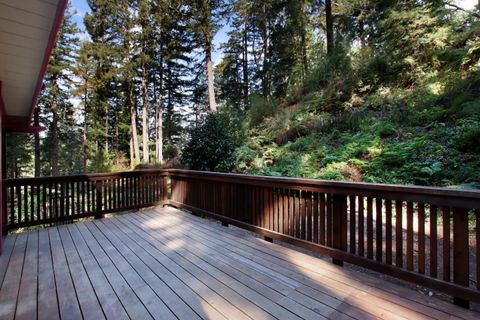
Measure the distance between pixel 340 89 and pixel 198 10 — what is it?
23.0 ft

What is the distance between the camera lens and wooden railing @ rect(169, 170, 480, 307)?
1.88m

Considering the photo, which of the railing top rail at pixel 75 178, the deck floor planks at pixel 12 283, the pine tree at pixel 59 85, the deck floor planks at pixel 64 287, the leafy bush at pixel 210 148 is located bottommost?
the deck floor planks at pixel 12 283

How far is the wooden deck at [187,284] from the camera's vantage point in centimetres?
189

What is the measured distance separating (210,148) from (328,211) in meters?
4.19

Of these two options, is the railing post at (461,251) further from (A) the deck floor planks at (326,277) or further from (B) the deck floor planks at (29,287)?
(B) the deck floor planks at (29,287)

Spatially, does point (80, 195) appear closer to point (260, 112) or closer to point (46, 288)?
point (46, 288)

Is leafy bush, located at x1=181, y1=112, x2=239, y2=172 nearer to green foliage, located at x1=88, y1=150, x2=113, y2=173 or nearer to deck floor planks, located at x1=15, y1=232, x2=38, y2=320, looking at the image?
deck floor planks, located at x1=15, y1=232, x2=38, y2=320

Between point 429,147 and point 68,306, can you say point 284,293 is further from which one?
point 429,147

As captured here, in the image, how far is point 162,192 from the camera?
5582mm

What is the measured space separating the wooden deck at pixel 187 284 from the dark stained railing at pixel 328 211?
21 centimetres

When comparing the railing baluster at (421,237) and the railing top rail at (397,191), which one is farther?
the railing baluster at (421,237)

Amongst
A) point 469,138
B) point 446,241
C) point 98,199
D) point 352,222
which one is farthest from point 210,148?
point 469,138

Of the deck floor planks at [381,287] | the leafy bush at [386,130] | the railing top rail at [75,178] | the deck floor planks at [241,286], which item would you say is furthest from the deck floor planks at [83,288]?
the leafy bush at [386,130]

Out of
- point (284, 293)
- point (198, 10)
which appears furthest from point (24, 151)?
point (284, 293)
